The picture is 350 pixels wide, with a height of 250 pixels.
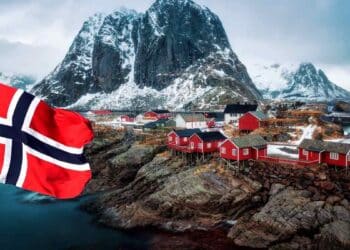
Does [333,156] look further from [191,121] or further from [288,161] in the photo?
[191,121]

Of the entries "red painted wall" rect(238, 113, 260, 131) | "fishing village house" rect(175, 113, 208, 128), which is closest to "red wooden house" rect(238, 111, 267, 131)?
"red painted wall" rect(238, 113, 260, 131)

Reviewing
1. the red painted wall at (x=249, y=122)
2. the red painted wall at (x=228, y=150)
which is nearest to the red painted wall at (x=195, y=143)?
the red painted wall at (x=228, y=150)

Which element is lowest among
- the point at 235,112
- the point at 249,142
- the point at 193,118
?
the point at 249,142

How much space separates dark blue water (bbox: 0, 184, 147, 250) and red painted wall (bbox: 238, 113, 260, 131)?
38.5m

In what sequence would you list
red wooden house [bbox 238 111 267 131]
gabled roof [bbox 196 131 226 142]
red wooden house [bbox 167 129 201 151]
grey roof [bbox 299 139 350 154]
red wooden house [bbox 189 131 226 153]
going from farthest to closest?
1. red wooden house [bbox 238 111 267 131]
2. red wooden house [bbox 167 129 201 151]
3. gabled roof [bbox 196 131 226 142]
4. red wooden house [bbox 189 131 226 153]
5. grey roof [bbox 299 139 350 154]

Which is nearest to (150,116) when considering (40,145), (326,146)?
(326,146)

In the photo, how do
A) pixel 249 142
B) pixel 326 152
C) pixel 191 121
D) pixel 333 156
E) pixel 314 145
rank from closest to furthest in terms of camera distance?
pixel 333 156 → pixel 326 152 → pixel 314 145 → pixel 249 142 → pixel 191 121

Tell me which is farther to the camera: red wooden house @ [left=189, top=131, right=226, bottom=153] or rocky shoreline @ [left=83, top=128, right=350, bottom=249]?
red wooden house @ [left=189, top=131, right=226, bottom=153]

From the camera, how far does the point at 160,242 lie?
1554 inches

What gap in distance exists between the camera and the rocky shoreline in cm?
3825

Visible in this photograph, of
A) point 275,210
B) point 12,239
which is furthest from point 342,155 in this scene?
point 12,239

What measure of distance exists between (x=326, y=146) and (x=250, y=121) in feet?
92.7

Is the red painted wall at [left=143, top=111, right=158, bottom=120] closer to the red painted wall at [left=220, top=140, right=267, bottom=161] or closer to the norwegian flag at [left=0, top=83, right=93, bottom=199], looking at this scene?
the red painted wall at [left=220, top=140, right=267, bottom=161]

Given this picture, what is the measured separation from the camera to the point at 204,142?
2443 inches
